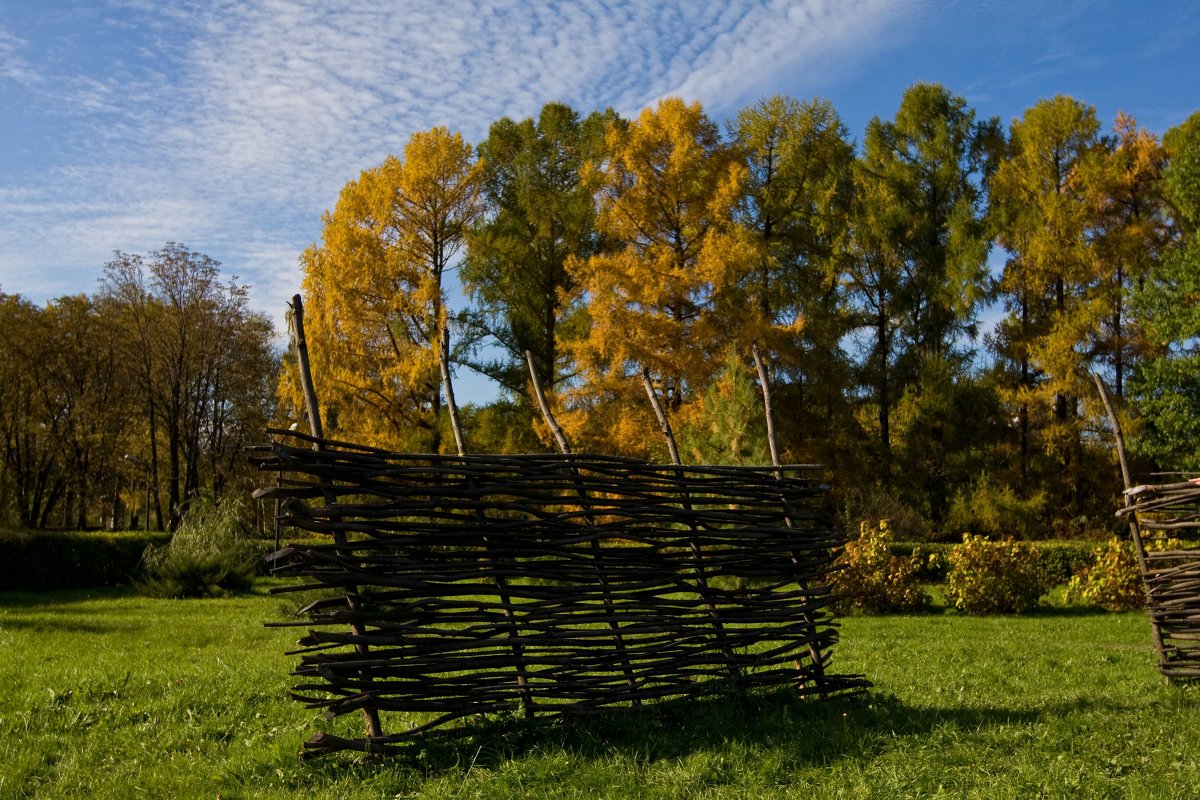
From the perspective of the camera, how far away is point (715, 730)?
14.9 feet

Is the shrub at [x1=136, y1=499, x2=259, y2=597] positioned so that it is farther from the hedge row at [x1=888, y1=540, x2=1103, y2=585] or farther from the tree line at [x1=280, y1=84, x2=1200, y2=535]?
the hedge row at [x1=888, y1=540, x2=1103, y2=585]

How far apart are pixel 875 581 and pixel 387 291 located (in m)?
12.5

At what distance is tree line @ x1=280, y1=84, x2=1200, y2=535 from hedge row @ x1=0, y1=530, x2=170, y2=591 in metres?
4.28

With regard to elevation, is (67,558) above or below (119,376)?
below

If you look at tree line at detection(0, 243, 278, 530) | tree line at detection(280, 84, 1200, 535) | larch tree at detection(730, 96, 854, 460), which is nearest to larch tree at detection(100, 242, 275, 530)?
tree line at detection(0, 243, 278, 530)

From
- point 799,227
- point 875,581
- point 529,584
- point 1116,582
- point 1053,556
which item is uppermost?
point 799,227

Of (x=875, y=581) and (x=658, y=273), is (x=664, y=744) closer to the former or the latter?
(x=875, y=581)

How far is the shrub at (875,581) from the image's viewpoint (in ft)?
40.8

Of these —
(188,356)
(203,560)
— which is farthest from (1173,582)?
(188,356)

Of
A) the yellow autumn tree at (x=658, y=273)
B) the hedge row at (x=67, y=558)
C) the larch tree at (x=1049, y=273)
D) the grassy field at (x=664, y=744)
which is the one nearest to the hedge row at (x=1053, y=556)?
the yellow autumn tree at (x=658, y=273)

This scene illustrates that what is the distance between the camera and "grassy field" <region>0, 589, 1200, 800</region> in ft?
12.4

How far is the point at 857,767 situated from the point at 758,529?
161cm

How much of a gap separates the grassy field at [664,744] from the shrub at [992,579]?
17.3 ft

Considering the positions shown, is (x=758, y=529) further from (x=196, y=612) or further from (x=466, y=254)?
(x=466, y=254)
